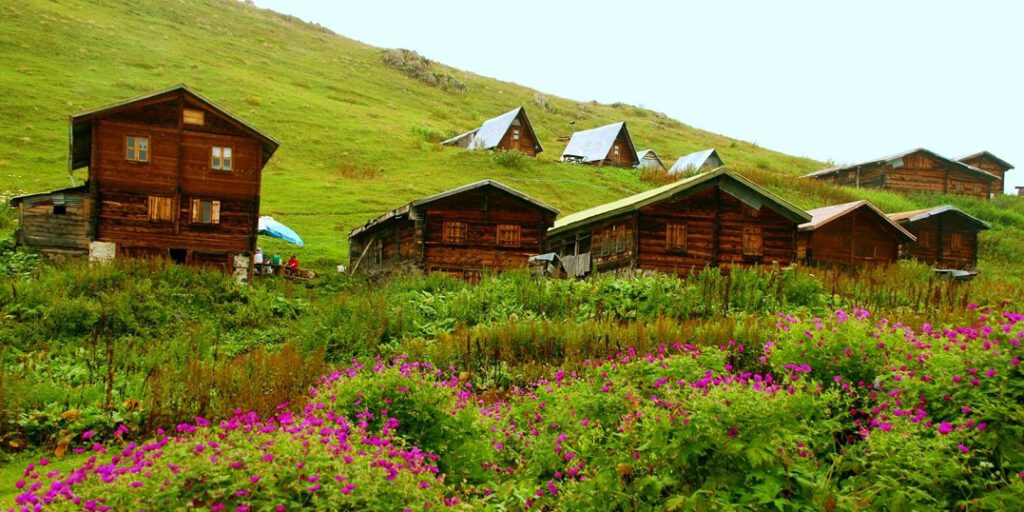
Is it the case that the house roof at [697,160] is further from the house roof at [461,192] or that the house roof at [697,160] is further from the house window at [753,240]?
→ the house roof at [461,192]

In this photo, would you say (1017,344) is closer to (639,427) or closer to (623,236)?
(639,427)

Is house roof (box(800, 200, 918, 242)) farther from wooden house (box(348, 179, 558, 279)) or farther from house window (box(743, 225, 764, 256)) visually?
wooden house (box(348, 179, 558, 279))

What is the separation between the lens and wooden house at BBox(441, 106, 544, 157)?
72062mm

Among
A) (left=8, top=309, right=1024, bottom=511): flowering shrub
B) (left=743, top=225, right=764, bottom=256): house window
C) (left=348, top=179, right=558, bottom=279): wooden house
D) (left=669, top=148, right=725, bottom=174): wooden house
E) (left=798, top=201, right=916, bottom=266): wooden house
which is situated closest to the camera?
(left=8, top=309, right=1024, bottom=511): flowering shrub

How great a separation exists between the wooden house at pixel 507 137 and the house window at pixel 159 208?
39.7m

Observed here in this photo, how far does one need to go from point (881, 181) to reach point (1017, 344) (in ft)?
209

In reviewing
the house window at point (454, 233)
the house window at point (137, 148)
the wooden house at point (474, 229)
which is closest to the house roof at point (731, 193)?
the wooden house at point (474, 229)

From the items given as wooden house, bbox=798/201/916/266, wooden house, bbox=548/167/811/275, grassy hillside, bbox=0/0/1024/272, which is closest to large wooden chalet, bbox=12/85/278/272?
grassy hillside, bbox=0/0/1024/272

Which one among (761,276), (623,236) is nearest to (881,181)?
(623,236)

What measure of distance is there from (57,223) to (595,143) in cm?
5035

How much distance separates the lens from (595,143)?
7575cm

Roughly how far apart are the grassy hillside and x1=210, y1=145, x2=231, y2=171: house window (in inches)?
246

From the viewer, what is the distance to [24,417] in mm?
A: 12547

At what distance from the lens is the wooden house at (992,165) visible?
70.4 m
